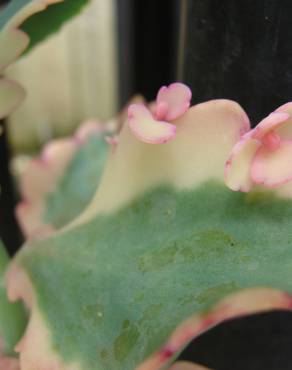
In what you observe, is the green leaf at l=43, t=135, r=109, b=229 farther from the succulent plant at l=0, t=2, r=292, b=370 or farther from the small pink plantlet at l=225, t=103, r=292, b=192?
the small pink plantlet at l=225, t=103, r=292, b=192

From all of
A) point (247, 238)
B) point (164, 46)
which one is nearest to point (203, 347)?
point (247, 238)

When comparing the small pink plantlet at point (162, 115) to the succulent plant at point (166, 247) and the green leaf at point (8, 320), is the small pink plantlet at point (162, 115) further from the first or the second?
the green leaf at point (8, 320)

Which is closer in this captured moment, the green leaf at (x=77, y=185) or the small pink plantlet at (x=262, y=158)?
the small pink plantlet at (x=262, y=158)

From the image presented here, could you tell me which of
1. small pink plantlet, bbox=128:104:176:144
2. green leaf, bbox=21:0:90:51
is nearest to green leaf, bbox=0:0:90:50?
green leaf, bbox=21:0:90:51

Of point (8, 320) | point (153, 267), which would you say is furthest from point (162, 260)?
point (8, 320)

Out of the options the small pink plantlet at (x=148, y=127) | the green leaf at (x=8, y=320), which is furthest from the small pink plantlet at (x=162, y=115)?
the green leaf at (x=8, y=320)

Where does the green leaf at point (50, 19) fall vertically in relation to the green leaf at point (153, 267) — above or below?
above
